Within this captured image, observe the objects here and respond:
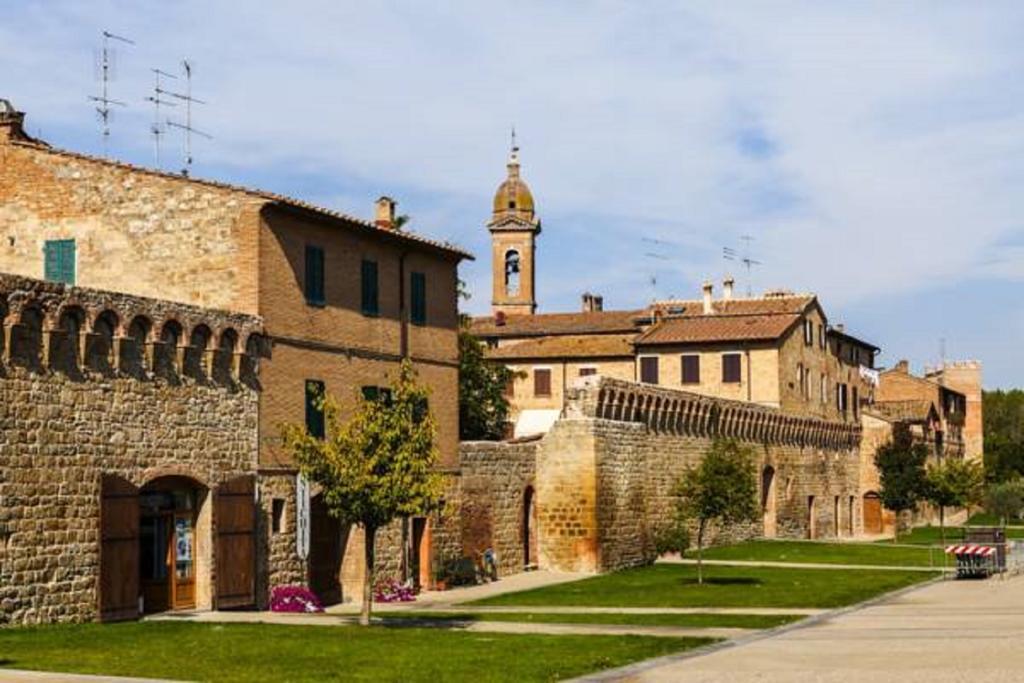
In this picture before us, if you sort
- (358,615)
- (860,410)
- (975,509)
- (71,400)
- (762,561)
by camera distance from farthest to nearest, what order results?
1. (975,509)
2. (860,410)
3. (762,561)
4. (358,615)
5. (71,400)

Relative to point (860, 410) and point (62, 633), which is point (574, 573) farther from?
point (860, 410)

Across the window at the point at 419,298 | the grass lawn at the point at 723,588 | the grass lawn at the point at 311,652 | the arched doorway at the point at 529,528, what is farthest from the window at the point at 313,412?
the arched doorway at the point at 529,528

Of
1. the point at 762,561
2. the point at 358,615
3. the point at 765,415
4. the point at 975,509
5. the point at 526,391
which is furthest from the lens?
the point at 975,509

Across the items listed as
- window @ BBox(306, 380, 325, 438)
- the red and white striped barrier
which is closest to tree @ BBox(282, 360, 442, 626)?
window @ BBox(306, 380, 325, 438)

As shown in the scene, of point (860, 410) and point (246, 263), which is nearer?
point (246, 263)

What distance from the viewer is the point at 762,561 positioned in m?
47.9

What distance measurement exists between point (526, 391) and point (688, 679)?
52.1 m

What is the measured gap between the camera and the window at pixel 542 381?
70125mm

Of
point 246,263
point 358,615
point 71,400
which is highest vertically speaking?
point 246,263

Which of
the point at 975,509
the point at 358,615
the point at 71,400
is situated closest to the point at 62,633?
the point at 71,400

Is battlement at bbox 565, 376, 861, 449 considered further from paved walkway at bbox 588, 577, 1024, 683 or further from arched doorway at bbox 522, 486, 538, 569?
paved walkway at bbox 588, 577, 1024, 683

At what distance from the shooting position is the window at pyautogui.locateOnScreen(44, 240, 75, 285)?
3247 cm

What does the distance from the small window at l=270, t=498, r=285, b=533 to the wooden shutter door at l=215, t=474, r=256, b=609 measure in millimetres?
846

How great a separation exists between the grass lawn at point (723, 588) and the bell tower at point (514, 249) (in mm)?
53915
